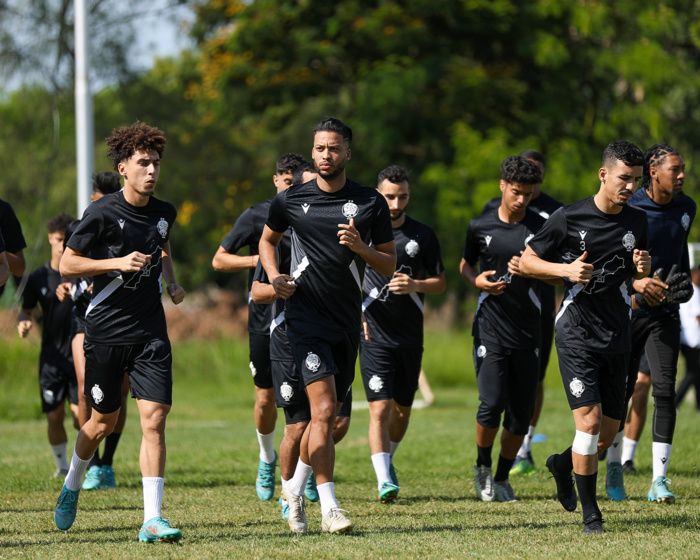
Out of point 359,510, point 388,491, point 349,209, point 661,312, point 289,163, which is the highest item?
point 289,163

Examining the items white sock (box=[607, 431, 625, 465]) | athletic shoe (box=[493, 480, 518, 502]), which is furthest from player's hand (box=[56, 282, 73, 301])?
white sock (box=[607, 431, 625, 465])

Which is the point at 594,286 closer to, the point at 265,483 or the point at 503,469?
the point at 503,469

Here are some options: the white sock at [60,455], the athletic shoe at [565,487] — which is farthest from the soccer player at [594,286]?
the white sock at [60,455]

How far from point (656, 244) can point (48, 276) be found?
5.75 metres

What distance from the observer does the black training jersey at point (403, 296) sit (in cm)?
870

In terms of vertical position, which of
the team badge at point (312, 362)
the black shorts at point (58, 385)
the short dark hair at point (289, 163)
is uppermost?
the short dark hair at point (289, 163)

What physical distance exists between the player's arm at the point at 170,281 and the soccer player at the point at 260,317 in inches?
36.7

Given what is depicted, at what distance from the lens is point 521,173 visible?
26.9ft

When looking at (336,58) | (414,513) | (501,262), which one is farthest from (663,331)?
(336,58)

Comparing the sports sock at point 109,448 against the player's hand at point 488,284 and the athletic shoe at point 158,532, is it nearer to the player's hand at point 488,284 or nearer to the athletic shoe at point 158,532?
the athletic shoe at point 158,532

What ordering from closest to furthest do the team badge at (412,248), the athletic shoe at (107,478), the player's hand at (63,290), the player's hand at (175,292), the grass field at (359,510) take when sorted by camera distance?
the grass field at (359,510)
the player's hand at (175,292)
the team badge at (412,248)
the player's hand at (63,290)
the athletic shoe at (107,478)

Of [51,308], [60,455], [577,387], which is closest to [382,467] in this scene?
[577,387]

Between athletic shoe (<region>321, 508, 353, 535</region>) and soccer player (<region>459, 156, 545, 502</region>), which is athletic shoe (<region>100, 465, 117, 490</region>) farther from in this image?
athletic shoe (<region>321, 508, 353, 535</region>)

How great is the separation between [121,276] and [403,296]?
278 centimetres
